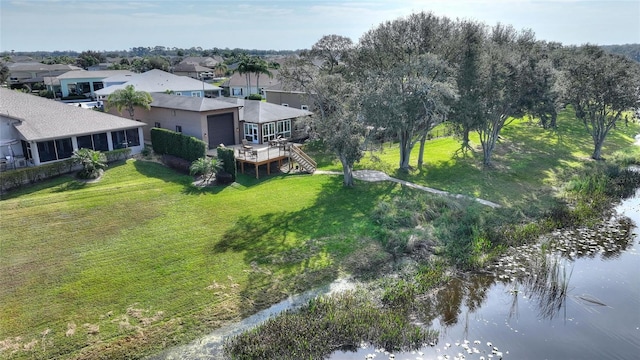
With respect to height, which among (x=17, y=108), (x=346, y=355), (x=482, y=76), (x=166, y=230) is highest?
(x=482, y=76)

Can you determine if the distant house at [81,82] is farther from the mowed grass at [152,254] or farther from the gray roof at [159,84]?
the mowed grass at [152,254]

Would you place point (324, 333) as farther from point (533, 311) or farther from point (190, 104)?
point (190, 104)

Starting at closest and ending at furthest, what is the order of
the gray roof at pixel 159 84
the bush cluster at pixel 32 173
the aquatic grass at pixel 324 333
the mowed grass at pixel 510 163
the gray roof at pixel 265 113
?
the aquatic grass at pixel 324 333
the bush cluster at pixel 32 173
the mowed grass at pixel 510 163
the gray roof at pixel 265 113
the gray roof at pixel 159 84

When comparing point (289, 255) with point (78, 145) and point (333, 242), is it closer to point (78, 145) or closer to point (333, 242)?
point (333, 242)

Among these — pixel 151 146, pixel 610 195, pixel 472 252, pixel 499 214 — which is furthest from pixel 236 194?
pixel 610 195

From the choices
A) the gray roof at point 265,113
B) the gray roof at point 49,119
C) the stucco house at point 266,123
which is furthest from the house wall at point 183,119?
the gray roof at point 49,119

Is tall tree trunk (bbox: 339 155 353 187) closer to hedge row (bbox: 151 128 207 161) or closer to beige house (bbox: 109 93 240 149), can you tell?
hedge row (bbox: 151 128 207 161)

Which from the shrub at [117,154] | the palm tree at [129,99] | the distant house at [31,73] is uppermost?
the distant house at [31,73]
